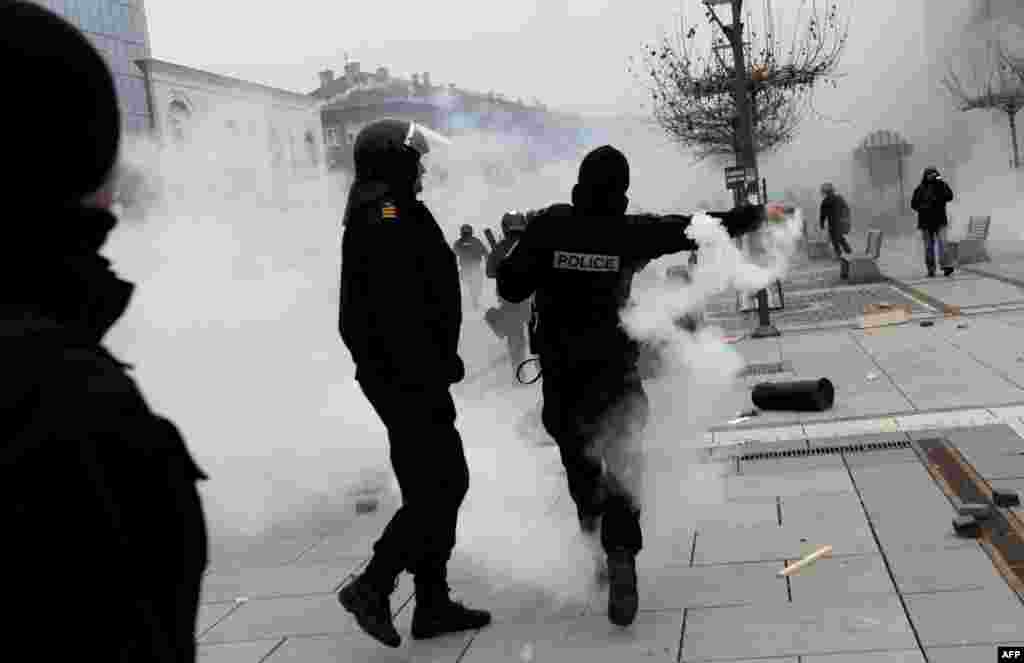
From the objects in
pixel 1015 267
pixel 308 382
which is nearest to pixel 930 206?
pixel 1015 267

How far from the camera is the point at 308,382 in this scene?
9.34m

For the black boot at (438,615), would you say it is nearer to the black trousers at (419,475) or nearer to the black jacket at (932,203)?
the black trousers at (419,475)

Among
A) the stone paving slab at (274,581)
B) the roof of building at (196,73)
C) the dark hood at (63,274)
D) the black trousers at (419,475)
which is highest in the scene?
the roof of building at (196,73)

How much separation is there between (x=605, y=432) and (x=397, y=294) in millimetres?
1016

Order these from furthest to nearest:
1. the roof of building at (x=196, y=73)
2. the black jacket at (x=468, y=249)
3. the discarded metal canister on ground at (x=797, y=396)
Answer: the black jacket at (x=468, y=249)
the roof of building at (x=196, y=73)
the discarded metal canister on ground at (x=797, y=396)

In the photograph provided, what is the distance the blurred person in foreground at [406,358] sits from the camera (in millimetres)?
4512

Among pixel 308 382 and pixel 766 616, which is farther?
pixel 308 382

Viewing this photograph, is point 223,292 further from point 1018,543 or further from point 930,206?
point 930,206

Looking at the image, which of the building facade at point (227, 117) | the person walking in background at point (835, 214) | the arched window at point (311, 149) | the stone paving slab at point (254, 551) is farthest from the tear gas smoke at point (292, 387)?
the person walking in background at point (835, 214)

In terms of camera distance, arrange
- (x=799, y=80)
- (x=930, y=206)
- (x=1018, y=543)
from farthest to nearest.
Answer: (x=799, y=80), (x=930, y=206), (x=1018, y=543)

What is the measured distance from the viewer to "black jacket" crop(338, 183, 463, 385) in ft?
14.8

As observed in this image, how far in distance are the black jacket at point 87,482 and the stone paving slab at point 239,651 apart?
11.2 feet

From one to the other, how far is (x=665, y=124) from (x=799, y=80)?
5.84m

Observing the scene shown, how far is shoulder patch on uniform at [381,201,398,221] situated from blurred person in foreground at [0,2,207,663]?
3179mm
